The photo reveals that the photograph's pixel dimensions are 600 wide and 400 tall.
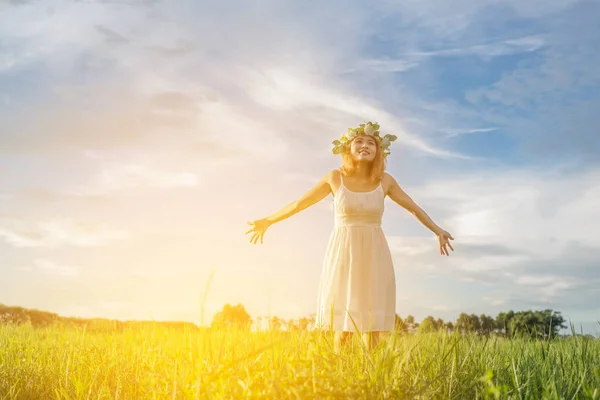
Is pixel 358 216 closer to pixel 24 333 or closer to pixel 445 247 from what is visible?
pixel 445 247

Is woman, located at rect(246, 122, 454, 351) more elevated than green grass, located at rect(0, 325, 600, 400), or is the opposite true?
woman, located at rect(246, 122, 454, 351)

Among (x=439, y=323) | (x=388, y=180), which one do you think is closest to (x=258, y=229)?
(x=388, y=180)

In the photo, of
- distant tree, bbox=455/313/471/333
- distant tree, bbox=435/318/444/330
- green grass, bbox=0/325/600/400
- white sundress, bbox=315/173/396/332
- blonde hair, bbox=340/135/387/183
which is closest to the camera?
green grass, bbox=0/325/600/400

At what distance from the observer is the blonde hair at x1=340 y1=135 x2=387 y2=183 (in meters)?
6.68

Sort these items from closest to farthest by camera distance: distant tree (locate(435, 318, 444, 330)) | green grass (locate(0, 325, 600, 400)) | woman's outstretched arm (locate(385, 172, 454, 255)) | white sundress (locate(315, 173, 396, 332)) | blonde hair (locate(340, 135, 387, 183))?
green grass (locate(0, 325, 600, 400)) → white sundress (locate(315, 173, 396, 332)) → blonde hair (locate(340, 135, 387, 183)) → woman's outstretched arm (locate(385, 172, 454, 255)) → distant tree (locate(435, 318, 444, 330))

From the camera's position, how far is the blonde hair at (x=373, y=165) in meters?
6.68

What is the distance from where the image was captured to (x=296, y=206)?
6.88 meters

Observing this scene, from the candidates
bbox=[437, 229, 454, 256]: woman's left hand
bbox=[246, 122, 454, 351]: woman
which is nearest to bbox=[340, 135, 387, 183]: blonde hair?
bbox=[246, 122, 454, 351]: woman

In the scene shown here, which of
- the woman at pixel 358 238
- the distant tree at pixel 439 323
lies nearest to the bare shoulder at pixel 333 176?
the woman at pixel 358 238

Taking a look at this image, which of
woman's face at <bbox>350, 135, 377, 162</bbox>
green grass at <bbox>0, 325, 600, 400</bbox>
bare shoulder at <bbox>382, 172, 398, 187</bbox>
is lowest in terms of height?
green grass at <bbox>0, 325, 600, 400</bbox>

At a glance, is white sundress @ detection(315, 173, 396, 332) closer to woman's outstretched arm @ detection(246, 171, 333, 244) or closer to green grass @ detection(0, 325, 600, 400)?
woman's outstretched arm @ detection(246, 171, 333, 244)

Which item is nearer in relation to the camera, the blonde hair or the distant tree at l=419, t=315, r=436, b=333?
the blonde hair

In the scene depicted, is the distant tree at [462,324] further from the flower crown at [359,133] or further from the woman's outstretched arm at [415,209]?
the flower crown at [359,133]

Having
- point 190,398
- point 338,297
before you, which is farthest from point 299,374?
point 338,297
